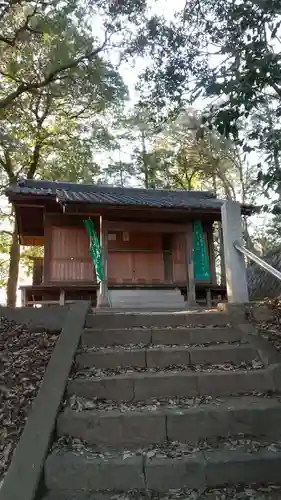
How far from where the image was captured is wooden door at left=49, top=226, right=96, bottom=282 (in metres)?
11.2

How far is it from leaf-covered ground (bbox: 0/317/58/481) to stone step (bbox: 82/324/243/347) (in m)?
0.44

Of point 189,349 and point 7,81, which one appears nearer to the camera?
point 189,349

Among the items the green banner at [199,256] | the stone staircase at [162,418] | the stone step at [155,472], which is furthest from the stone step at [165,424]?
the green banner at [199,256]

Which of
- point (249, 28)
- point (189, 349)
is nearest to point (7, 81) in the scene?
point (249, 28)

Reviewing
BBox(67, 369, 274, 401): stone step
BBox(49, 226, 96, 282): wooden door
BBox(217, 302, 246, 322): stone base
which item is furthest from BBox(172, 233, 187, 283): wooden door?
BBox(67, 369, 274, 401): stone step

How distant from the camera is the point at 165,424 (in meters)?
2.93

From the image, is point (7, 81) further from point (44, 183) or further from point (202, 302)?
point (202, 302)

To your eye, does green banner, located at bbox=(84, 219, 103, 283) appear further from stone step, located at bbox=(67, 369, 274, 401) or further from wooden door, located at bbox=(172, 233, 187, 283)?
stone step, located at bbox=(67, 369, 274, 401)

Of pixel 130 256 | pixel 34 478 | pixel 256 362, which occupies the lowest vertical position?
pixel 34 478

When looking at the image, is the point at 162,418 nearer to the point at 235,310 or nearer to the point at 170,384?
the point at 170,384

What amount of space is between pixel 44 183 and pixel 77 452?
12.1 m

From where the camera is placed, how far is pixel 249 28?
4.23 m

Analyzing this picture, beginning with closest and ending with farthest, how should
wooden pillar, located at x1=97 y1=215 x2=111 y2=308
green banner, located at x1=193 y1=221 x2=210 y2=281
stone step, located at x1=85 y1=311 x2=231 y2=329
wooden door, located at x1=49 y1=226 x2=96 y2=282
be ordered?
1. stone step, located at x1=85 y1=311 x2=231 y2=329
2. wooden pillar, located at x1=97 y1=215 x2=111 y2=308
3. wooden door, located at x1=49 y1=226 x2=96 y2=282
4. green banner, located at x1=193 y1=221 x2=210 y2=281

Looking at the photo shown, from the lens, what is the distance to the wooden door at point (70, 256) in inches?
442
